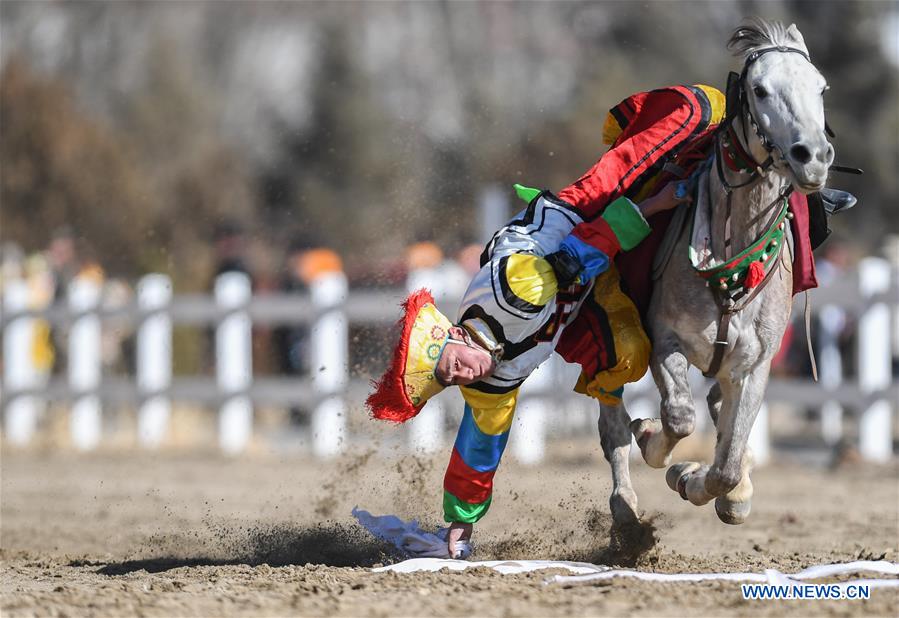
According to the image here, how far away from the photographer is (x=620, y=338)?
5188 mm

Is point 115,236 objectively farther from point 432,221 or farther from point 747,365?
point 747,365

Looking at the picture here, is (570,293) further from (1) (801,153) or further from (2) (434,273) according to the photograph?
(2) (434,273)

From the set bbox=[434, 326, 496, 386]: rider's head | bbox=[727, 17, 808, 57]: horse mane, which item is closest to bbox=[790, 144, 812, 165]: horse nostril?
bbox=[727, 17, 808, 57]: horse mane

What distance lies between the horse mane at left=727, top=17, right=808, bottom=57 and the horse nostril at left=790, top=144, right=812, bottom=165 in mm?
606

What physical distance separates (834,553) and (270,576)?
8.70ft

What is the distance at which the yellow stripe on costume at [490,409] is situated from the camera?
523 centimetres

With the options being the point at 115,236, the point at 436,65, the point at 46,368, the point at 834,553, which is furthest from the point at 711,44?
the point at 834,553

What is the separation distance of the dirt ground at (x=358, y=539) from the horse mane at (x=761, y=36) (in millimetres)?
1983

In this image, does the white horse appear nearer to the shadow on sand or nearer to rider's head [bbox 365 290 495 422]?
rider's head [bbox 365 290 495 422]

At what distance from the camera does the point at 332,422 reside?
1189cm

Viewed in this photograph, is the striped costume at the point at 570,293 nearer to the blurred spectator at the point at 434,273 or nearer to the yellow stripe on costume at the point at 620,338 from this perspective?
the yellow stripe on costume at the point at 620,338

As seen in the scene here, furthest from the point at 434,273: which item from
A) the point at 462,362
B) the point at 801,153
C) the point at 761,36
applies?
the point at 801,153

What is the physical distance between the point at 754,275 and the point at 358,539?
2193 millimetres

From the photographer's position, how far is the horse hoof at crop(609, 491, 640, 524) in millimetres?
5547
